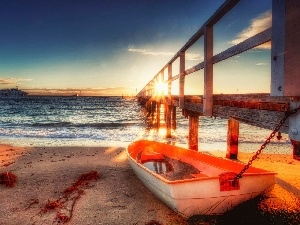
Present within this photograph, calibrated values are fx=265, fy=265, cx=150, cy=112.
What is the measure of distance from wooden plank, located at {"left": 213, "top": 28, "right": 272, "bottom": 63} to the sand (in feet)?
8.80

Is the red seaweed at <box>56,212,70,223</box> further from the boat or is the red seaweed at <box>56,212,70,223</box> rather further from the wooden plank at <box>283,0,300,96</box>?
the wooden plank at <box>283,0,300,96</box>

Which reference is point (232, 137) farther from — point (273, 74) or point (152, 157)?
point (273, 74)

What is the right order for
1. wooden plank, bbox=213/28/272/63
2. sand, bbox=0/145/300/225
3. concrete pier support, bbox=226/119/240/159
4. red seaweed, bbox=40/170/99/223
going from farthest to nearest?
concrete pier support, bbox=226/119/240/159
red seaweed, bbox=40/170/99/223
sand, bbox=0/145/300/225
wooden plank, bbox=213/28/272/63

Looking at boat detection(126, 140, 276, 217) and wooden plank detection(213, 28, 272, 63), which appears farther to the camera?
boat detection(126, 140, 276, 217)

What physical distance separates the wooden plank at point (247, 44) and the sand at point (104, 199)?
2682 millimetres

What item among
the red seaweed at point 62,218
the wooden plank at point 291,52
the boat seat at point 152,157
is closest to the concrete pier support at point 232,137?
the boat seat at point 152,157

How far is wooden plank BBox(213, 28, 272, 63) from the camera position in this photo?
248cm

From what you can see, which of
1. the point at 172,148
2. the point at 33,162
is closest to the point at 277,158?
the point at 172,148

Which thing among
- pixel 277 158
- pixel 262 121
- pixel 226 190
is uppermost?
pixel 262 121

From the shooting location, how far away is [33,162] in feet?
29.8

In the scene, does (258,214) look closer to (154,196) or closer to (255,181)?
(255,181)

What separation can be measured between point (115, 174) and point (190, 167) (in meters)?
2.22

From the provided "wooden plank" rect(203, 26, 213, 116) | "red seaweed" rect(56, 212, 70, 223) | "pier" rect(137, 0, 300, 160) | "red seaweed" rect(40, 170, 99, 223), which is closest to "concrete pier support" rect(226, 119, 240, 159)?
"pier" rect(137, 0, 300, 160)

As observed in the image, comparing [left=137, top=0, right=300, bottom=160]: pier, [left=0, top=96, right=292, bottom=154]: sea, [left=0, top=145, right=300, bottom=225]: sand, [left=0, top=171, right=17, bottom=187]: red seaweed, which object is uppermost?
[left=137, top=0, right=300, bottom=160]: pier
